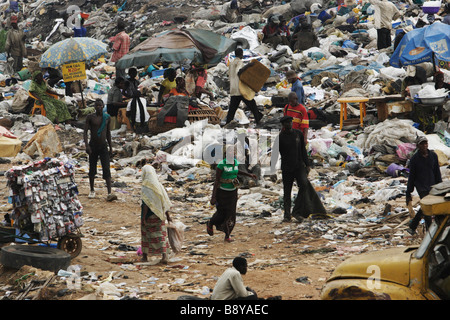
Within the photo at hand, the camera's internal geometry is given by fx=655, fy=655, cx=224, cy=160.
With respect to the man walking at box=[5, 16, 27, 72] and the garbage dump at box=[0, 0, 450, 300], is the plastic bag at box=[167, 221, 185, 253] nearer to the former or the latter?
the garbage dump at box=[0, 0, 450, 300]

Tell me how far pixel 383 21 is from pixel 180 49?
631 centimetres

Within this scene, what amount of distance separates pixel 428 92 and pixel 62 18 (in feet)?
70.3

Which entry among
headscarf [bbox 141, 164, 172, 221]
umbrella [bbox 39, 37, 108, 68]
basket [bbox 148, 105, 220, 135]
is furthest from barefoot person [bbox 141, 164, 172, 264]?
umbrella [bbox 39, 37, 108, 68]

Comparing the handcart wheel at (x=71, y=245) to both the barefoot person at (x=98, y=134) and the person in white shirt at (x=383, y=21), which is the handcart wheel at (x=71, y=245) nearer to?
the barefoot person at (x=98, y=134)

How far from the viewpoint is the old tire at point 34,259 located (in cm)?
700

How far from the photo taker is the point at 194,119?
14938mm

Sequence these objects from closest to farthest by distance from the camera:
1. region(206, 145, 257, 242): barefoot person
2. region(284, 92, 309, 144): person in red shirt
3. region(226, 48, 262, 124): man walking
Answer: region(206, 145, 257, 242): barefoot person → region(284, 92, 309, 144): person in red shirt → region(226, 48, 262, 124): man walking

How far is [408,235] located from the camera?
312 inches

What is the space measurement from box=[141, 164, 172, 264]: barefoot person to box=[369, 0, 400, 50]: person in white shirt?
510 inches

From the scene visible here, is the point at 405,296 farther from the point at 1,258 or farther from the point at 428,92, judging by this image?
the point at 428,92

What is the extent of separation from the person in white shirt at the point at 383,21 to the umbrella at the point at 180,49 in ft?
14.7

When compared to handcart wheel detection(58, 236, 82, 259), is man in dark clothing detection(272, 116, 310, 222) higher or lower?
higher

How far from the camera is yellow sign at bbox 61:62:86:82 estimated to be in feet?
52.2

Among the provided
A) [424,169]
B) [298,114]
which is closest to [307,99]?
[298,114]
